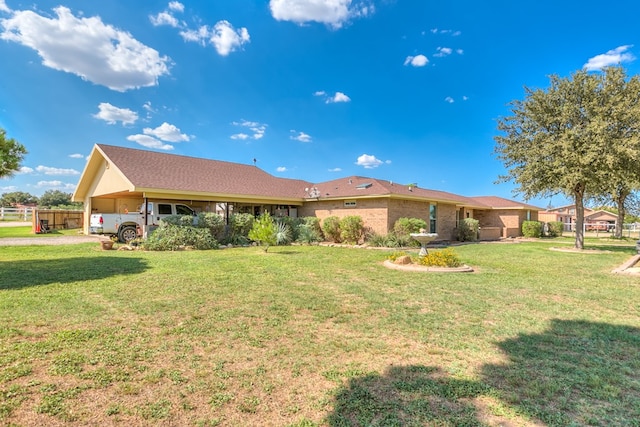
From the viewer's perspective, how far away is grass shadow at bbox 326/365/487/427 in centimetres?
246

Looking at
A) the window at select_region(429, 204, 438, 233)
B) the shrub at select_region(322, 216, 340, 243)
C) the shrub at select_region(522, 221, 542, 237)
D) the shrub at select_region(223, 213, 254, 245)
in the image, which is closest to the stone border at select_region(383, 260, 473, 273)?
the shrub at select_region(322, 216, 340, 243)

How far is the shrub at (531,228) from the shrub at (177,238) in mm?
25599

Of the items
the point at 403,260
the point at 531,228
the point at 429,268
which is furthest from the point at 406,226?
the point at 531,228

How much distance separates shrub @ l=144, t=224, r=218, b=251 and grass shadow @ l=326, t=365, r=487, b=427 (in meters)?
12.2

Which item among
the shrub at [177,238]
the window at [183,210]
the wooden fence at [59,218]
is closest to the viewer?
the shrub at [177,238]

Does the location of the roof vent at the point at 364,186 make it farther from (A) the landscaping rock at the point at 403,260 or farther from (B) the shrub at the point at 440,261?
(B) the shrub at the point at 440,261

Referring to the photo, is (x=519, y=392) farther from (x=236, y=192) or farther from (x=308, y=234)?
(x=236, y=192)

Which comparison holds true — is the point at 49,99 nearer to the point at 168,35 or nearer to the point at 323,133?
the point at 168,35

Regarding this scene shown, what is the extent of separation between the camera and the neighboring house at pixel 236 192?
51.6 feet

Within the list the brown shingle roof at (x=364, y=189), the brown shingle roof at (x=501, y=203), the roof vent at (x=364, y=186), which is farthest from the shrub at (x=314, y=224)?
the brown shingle roof at (x=501, y=203)

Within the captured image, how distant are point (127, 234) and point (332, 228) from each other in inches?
413

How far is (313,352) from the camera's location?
371 cm

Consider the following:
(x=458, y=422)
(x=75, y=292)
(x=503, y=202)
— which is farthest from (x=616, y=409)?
(x=503, y=202)

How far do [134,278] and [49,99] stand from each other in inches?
588
